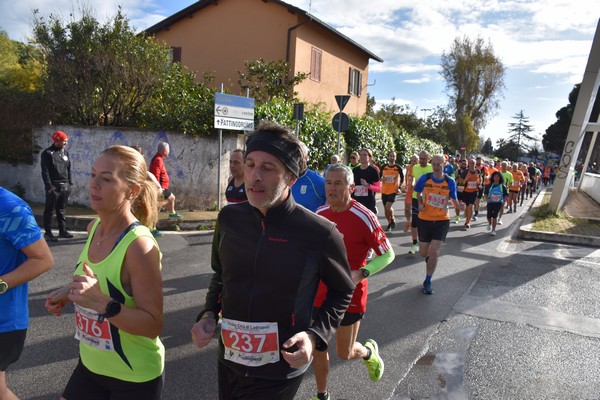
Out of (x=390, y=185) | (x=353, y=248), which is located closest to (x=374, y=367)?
(x=353, y=248)

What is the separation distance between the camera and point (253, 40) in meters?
22.5

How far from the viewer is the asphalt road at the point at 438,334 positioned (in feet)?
12.9

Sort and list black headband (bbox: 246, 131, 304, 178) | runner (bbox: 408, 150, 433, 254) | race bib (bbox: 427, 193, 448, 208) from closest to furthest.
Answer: black headband (bbox: 246, 131, 304, 178), race bib (bbox: 427, 193, 448, 208), runner (bbox: 408, 150, 433, 254)

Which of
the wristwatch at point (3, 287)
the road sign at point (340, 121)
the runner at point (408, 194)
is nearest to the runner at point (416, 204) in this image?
the runner at point (408, 194)

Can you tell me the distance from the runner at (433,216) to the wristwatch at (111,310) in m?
5.46

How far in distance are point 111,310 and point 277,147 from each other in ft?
3.29

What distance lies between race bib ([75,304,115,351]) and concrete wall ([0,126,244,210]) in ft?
34.4

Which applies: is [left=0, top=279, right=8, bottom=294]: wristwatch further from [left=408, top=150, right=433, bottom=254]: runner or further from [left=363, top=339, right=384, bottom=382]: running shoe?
[left=408, top=150, right=433, bottom=254]: runner

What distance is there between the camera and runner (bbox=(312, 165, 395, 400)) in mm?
3555

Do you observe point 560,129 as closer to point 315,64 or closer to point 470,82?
point 470,82

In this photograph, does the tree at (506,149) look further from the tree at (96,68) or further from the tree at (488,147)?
the tree at (96,68)

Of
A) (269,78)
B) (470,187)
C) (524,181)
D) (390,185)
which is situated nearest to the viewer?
(390,185)

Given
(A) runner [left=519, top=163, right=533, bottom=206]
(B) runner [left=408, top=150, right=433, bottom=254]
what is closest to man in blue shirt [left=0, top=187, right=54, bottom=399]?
(B) runner [left=408, top=150, right=433, bottom=254]

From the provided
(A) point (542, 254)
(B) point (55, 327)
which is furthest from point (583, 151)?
(B) point (55, 327)
